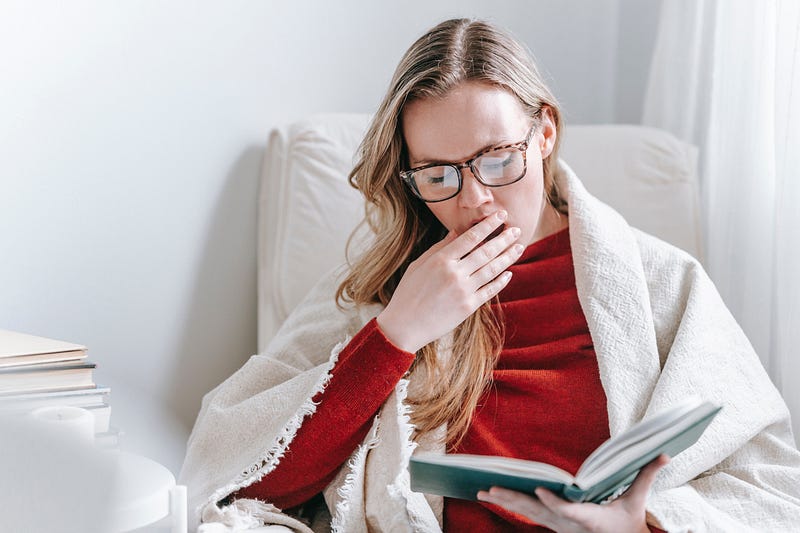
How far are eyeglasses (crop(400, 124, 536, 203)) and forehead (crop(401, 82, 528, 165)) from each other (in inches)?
0.4

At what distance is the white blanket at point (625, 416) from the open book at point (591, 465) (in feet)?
0.78

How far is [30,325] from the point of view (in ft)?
4.96

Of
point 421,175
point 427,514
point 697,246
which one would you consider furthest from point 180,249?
point 697,246

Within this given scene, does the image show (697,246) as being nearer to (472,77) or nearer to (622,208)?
(622,208)

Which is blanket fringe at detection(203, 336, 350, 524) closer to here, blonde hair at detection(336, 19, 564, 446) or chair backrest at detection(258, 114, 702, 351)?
blonde hair at detection(336, 19, 564, 446)

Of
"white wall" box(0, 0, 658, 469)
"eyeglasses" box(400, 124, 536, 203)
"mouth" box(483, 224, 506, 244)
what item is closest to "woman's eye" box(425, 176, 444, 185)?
"eyeglasses" box(400, 124, 536, 203)

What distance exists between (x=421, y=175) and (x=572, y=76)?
3.66 ft

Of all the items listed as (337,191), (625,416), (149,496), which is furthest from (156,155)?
(625,416)

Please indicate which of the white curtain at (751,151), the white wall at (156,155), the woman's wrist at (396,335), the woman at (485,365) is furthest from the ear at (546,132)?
the white wall at (156,155)

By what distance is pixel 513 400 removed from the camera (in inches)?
50.8

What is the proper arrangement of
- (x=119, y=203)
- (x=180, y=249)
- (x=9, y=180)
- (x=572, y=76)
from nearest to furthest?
1. (x=9, y=180)
2. (x=119, y=203)
3. (x=180, y=249)
4. (x=572, y=76)

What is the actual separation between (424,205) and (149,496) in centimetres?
63

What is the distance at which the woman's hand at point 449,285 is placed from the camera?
3.95 ft

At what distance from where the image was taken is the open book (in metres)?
0.89
